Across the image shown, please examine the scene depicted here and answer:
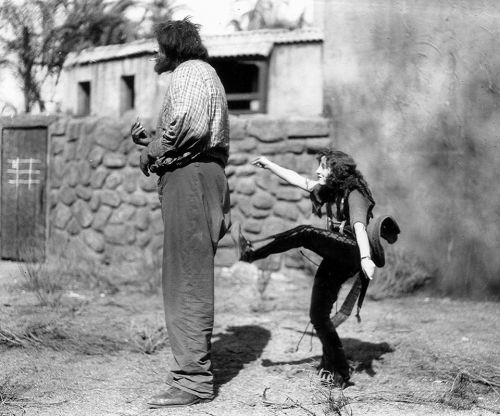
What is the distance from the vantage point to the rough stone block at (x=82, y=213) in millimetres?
9172

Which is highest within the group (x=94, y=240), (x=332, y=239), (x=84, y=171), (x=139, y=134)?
(x=139, y=134)

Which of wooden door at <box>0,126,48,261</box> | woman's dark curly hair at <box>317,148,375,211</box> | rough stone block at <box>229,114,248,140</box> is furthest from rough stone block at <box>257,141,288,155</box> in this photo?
woman's dark curly hair at <box>317,148,375,211</box>

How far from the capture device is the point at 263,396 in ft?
13.6

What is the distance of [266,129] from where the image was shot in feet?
26.7

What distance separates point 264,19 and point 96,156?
2.66 meters

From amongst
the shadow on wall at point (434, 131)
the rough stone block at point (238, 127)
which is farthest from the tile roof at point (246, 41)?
the rough stone block at point (238, 127)

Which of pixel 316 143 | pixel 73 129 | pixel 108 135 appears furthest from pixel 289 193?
pixel 73 129

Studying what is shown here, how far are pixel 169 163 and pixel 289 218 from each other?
416cm

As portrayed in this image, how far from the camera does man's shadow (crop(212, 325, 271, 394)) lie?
4.79 metres

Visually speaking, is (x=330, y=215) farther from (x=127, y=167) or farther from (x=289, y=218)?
(x=127, y=167)

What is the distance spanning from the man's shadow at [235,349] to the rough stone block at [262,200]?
235 centimetres

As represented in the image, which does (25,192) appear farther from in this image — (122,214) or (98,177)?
(122,214)

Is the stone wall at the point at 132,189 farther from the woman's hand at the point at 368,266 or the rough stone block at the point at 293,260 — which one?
the woman's hand at the point at 368,266

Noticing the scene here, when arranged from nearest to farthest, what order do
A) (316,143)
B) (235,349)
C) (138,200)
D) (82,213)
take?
(235,349) → (316,143) → (138,200) → (82,213)
